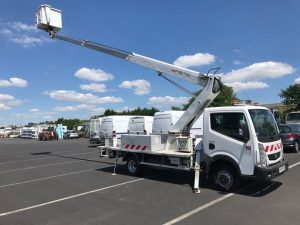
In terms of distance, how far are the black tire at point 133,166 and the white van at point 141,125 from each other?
13.3m

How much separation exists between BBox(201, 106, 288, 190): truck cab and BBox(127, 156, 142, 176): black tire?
3.17 meters

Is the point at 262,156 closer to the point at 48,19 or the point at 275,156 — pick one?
the point at 275,156

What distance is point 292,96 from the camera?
5728 cm

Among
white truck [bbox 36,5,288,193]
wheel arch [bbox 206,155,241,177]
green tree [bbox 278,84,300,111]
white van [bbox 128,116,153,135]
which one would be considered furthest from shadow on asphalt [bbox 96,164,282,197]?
green tree [bbox 278,84,300,111]

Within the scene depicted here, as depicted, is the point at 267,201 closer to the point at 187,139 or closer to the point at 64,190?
the point at 187,139

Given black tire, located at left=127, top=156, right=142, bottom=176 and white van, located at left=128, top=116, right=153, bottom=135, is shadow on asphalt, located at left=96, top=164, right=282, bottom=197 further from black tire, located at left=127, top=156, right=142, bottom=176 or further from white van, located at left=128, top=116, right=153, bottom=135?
white van, located at left=128, top=116, right=153, bottom=135

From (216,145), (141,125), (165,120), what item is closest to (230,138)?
(216,145)

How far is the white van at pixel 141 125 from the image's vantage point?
1066 inches

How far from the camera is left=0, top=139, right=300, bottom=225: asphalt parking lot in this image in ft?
24.5

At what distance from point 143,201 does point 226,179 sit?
2307mm

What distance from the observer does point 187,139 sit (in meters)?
11.4

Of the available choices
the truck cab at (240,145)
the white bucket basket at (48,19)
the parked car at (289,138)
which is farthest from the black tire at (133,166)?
the parked car at (289,138)

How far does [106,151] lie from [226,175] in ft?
19.6

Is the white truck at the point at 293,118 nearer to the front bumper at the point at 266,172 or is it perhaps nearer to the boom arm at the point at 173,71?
the boom arm at the point at 173,71
